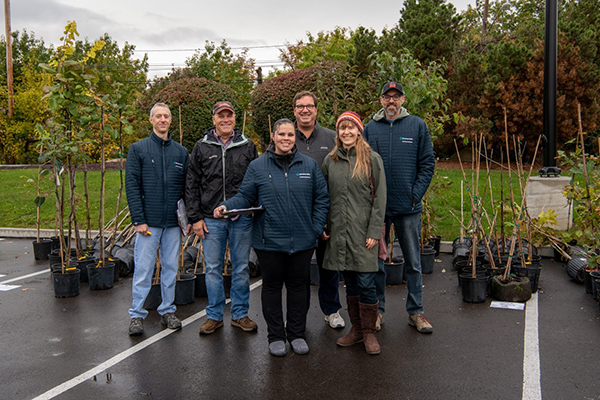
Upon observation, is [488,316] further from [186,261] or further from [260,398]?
[186,261]

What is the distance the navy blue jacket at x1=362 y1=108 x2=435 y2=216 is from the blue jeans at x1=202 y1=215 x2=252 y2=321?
1.29 meters

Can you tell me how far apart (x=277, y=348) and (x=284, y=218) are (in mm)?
1033

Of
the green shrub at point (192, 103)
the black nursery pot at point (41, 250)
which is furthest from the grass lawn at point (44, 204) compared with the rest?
the green shrub at point (192, 103)

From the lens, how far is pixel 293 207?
4.14 m

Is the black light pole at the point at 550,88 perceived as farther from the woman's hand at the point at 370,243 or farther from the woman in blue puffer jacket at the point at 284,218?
the woman in blue puffer jacket at the point at 284,218

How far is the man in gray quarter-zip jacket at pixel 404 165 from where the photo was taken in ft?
15.0

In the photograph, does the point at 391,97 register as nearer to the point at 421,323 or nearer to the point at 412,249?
the point at 412,249

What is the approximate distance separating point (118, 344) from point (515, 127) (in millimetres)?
15045

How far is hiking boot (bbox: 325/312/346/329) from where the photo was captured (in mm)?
4793

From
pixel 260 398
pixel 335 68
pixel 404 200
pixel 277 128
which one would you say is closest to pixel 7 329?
pixel 260 398

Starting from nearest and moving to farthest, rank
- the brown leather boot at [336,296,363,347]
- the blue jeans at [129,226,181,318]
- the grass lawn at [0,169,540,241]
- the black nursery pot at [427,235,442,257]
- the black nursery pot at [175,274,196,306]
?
1. the brown leather boot at [336,296,363,347]
2. the blue jeans at [129,226,181,318]
3. the black nursery pot at [175,274,196,306]
4. the black nursery pot at [427,235,442,257]
5. the grass lawn at [0,169,540,241]

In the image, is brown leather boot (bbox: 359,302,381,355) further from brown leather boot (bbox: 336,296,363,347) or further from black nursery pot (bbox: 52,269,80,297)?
black nursery pot (bbox: 52,269,80,297)

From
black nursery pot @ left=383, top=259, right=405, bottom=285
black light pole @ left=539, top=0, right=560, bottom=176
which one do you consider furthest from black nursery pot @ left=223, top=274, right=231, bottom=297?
black light pole @ left=539, top=0, right=560, bottom=176

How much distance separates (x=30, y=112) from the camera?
2612cm
